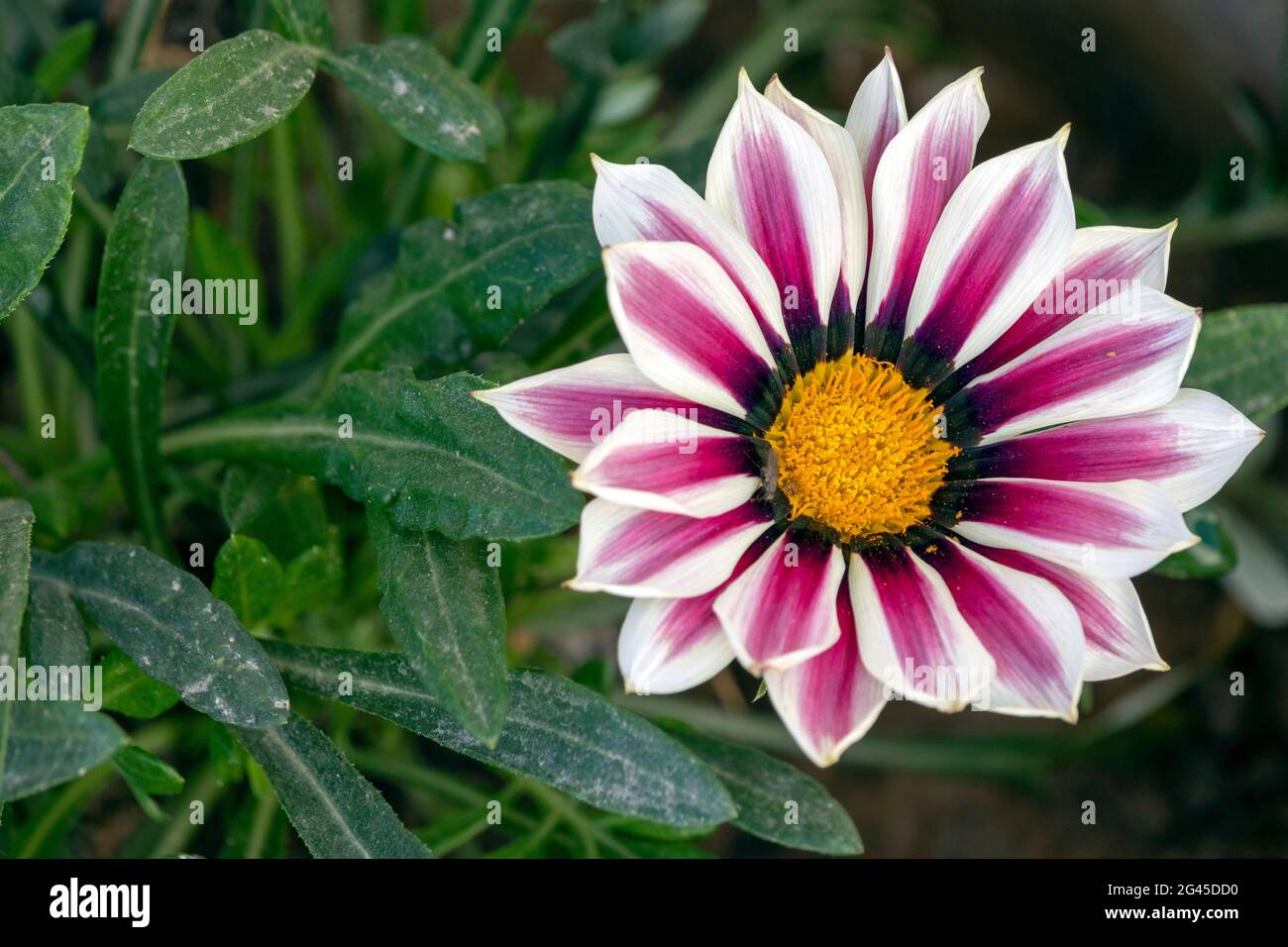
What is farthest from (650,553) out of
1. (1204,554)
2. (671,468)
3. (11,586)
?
(1204,554)

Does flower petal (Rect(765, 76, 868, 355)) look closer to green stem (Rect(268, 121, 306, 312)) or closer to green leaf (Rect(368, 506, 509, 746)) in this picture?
green leaf (Rect(368, 506, 509, 746))

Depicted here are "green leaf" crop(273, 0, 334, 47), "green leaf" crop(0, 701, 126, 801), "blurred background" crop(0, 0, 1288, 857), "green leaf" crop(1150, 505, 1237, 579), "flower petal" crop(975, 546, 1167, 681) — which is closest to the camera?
"green leaf" crop(0, 701, 126, 801)

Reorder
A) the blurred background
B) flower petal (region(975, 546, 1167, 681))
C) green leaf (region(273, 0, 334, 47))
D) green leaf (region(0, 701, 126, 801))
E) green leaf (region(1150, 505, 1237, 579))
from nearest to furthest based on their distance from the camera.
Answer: green leaf (region(0, 701, 126, 801)) → flower petal (region(975, 546, 1167, 681)) → green leaf (region(273, 0, 334, 47)) → green leaf (region(1150, 505, 1237, 579)) → the blurred background

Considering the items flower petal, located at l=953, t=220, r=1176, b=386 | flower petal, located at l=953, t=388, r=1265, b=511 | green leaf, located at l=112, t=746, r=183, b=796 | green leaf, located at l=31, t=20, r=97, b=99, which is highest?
green leaf, located at l=31, t=20, r=97, b=99

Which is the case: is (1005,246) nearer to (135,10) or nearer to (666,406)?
(666,406)

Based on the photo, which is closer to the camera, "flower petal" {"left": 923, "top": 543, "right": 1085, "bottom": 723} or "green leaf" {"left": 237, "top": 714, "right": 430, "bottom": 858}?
"flower petal" {"left": 923, "top": 543, "right": 1085, "bottom": 723}

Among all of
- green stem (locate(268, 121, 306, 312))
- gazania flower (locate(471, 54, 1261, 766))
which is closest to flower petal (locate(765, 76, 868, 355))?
gazania flower (locate(471, 54, 1261, 766))

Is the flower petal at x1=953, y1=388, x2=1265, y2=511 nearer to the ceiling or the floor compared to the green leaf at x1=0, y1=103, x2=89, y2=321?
nearer to the floor
